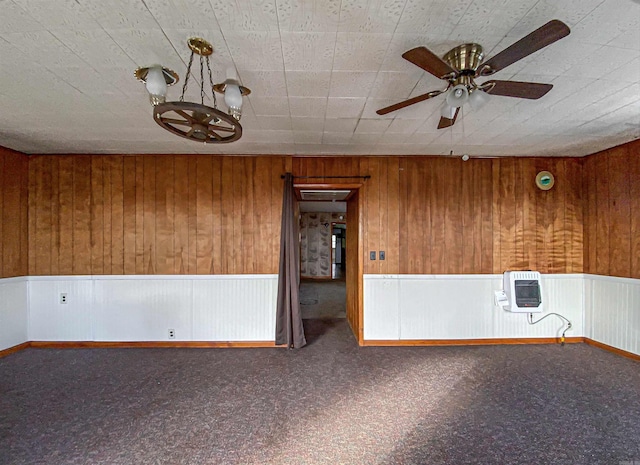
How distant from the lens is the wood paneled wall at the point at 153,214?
12.3 ft

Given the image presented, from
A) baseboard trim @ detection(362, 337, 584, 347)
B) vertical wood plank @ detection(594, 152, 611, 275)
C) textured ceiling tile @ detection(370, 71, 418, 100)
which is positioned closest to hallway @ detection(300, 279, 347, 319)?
baseboard trim @ detection(362, 337, 584, 347)

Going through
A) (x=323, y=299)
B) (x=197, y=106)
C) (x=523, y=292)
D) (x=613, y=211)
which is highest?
(x=197, y=106)

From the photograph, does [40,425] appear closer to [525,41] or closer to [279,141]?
[279,141]

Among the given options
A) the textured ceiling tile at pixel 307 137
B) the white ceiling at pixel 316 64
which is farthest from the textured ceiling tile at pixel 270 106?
the textured ceiling tile at pixel 307 137

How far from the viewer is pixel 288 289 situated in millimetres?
3629

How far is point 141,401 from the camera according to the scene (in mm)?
2434

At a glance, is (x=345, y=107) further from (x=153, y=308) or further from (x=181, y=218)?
(x=153, y=308)

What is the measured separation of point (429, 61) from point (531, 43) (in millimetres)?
424

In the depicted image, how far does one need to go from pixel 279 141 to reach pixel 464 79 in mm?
2046

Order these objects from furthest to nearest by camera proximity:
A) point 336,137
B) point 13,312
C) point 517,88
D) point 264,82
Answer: point 13,312 < point 336,137 < point 264,82 < point 517,88

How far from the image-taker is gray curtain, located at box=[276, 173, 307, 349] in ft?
11.9

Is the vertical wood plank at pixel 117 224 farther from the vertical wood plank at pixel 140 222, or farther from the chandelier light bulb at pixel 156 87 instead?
the chandelier light bulb at pixel 156 87

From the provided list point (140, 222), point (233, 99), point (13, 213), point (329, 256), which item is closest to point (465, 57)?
point (233, 99)

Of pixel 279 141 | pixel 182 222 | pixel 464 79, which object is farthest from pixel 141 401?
pixel 464 79
